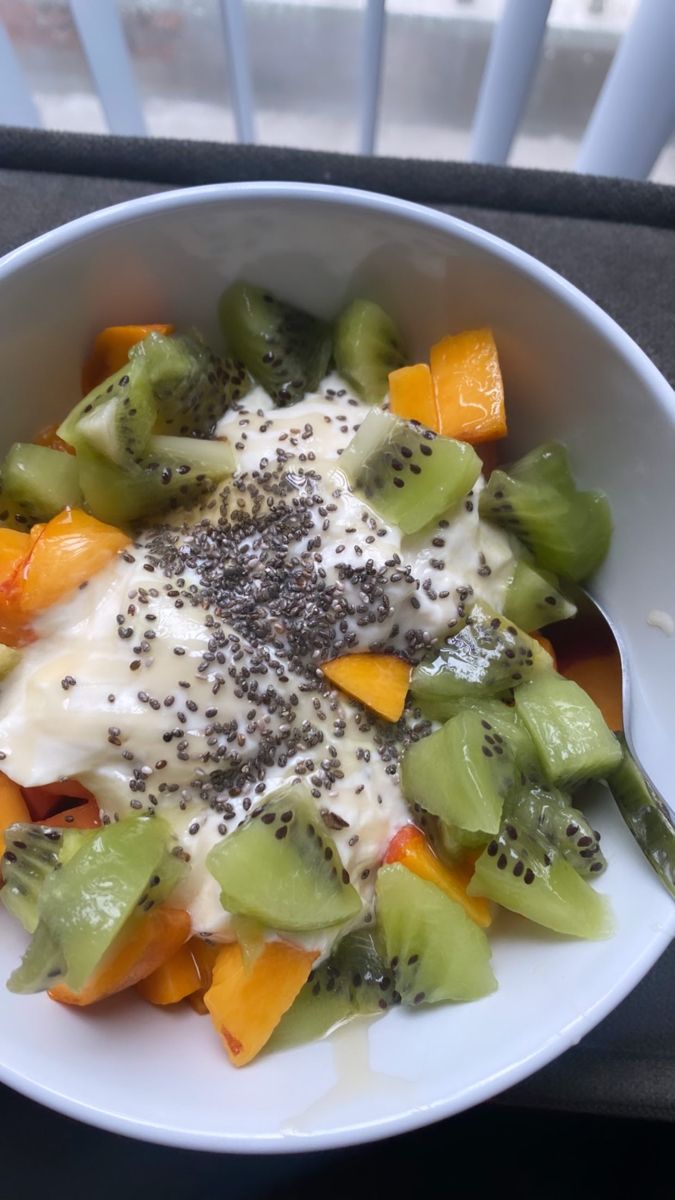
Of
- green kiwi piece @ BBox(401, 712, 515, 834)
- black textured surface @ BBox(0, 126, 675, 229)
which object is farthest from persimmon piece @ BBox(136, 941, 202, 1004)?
black textured surface @ BBox(0, 126, 675, 229)

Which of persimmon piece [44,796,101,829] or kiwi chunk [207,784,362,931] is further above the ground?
kiwi chunk [207,784,362,931]

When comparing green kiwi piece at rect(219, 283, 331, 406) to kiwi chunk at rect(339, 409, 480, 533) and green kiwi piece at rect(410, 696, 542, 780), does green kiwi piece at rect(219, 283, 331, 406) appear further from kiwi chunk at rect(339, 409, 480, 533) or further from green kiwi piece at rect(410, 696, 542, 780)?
green kiwi piece at rect(410, 696, 542, 780)

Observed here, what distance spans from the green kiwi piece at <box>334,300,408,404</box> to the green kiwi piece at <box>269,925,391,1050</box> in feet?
2.32

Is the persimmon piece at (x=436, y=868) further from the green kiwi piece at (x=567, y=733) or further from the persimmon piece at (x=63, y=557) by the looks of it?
the persimmon piece at (x=63, y=557)

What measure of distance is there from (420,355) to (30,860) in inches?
32.5

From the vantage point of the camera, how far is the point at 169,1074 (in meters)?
1.10

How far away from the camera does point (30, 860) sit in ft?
3.74

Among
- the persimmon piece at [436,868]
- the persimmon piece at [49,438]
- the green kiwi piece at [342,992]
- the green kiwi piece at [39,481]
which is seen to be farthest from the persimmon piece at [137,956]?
the persimmon piece at [49,438]

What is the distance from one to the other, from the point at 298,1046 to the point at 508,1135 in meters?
0.63

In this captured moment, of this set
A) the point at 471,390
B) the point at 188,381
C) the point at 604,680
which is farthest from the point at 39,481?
the point at 604,680

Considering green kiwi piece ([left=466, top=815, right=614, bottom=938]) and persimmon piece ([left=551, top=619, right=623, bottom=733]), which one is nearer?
green kiwi piece ([left=466, top=815, right=614, bottom=938])

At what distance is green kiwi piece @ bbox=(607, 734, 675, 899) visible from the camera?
45.2 inches

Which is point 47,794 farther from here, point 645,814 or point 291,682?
point 645,814

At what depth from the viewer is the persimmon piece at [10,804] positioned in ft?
3.93
